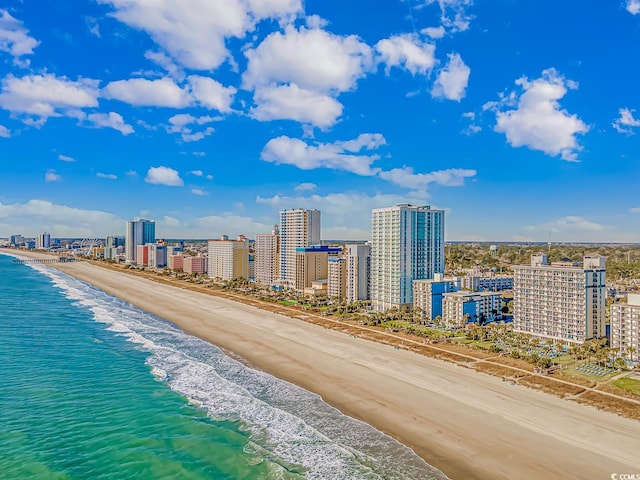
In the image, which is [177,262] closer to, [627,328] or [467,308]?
[467,308]

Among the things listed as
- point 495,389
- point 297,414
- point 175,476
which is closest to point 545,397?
point 495,389

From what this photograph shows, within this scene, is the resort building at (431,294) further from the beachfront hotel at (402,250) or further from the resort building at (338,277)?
the resort building at (338,277)

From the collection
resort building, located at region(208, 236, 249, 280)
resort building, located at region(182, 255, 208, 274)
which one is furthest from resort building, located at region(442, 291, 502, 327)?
resort building, located at region(182, 255, 208, 274)

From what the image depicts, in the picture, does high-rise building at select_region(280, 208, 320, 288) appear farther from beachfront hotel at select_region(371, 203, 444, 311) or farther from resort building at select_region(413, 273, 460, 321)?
resort building at select_region(413, 273, 460, 321)

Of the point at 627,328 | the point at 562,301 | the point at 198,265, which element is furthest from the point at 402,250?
the point at 198,265

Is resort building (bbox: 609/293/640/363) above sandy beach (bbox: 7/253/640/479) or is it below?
above

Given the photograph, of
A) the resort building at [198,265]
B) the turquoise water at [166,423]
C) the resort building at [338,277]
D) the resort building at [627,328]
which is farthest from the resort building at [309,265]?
the resort building at [627,328]
